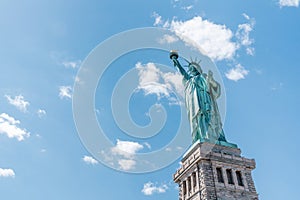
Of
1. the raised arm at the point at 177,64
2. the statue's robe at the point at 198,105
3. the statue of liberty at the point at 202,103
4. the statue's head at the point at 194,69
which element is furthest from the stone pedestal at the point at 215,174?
the raised arm at the point at 177,64

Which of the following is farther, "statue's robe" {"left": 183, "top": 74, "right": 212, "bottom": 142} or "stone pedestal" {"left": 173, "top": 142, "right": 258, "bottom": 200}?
"statue's robe" {"left": 183, "top": 74, "right": 212, "bottom": 142}

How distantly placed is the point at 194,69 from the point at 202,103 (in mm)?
6589

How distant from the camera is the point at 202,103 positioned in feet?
138

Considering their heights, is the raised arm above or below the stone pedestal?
above

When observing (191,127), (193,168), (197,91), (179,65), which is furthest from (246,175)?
(179,65)

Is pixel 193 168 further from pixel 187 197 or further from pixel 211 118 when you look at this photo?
pixel 211 118

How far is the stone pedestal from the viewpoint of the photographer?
33812 millimetres

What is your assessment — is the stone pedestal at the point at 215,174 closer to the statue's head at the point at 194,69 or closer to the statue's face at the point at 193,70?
the statue's face at the point at 193,70

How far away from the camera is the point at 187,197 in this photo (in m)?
36.3

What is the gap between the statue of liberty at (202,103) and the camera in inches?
1571

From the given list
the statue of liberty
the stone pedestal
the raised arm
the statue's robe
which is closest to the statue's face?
the statue of liberty

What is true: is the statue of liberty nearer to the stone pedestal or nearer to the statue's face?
the statue's face

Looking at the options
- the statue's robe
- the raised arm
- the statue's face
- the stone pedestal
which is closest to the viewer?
the stone pedestal

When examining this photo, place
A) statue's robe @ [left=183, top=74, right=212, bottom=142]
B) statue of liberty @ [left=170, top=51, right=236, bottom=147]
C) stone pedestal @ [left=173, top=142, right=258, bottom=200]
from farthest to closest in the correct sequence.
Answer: statue's robe @ [left=183, top=74, right=212, bottom=142] < statue of liberty @ [left=170, top=51, right=236, bottom=147] < stone pedestal @ [left=173, top=142, right=258, bottom=200]
